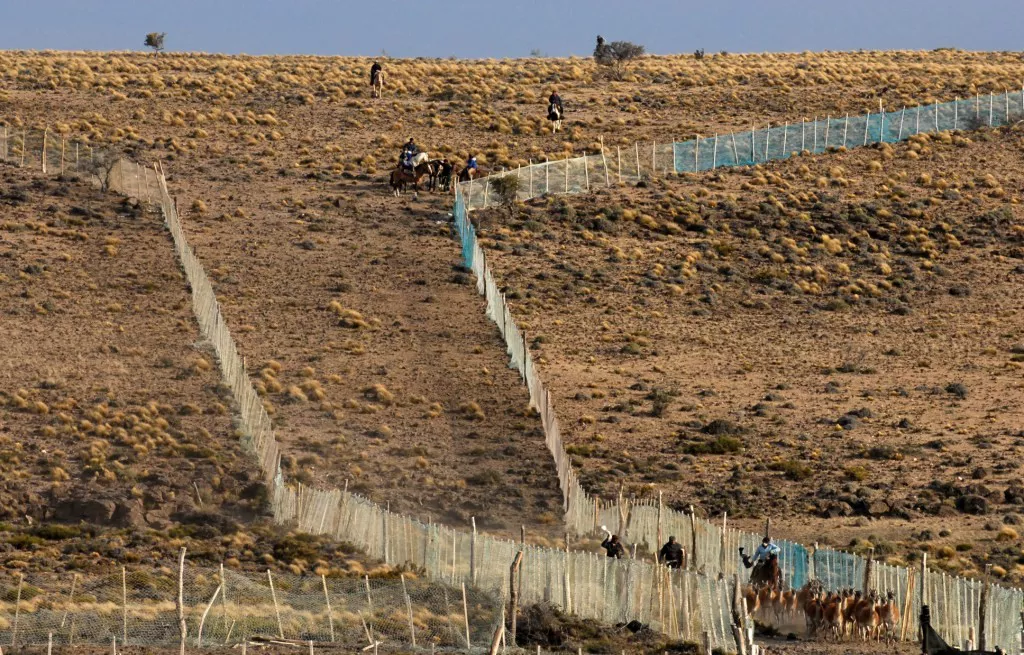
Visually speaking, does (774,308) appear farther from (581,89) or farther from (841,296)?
(581,89)

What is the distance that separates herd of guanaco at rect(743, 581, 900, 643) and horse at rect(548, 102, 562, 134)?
4703 centimetres

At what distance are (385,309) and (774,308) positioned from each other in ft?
35.6

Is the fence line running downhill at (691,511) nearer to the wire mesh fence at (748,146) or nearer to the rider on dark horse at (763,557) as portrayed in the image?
the wire mesh fence at (748,146)

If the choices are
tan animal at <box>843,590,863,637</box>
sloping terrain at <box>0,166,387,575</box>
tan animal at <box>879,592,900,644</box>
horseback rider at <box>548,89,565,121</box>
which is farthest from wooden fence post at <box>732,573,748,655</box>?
horseback rider at <box>548,89,565,121</box>

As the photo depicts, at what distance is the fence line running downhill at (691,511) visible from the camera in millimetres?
24406

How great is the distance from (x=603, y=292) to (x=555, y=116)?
1919 centimetres

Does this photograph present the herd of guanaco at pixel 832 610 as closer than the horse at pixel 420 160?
Yes

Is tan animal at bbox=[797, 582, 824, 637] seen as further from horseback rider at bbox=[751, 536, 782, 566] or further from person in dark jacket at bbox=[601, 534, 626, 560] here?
person in dark jacket at bbox=[601, 534, 626, 560]

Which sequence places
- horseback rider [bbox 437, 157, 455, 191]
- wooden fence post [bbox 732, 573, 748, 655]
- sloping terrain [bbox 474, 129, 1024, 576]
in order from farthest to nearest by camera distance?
horseback rider [bbox 437, 157, 455, 191], sloping terrain [bbox 474, 129, 1024, 576], wooden fence post [bbox 732, 573, 748, 655]

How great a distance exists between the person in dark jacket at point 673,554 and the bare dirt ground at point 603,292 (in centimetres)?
566

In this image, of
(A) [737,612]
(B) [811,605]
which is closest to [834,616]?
(B) [811,605]

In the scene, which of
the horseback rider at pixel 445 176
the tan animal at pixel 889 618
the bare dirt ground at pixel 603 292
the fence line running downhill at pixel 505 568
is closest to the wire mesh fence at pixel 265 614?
the fence line running downhill at pixel 505 568

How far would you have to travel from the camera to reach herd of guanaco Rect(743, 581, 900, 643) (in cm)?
2497

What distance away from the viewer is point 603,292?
53938 mm
